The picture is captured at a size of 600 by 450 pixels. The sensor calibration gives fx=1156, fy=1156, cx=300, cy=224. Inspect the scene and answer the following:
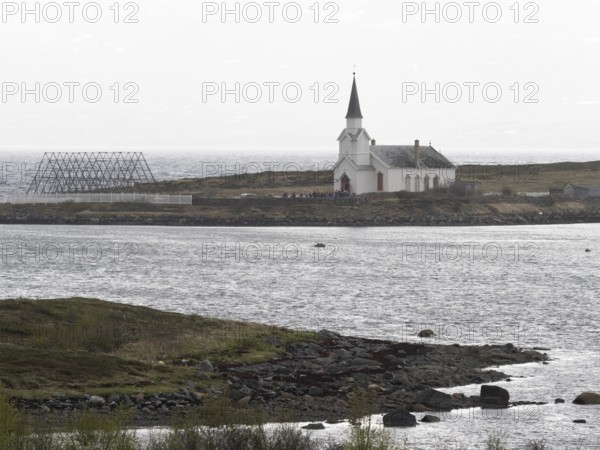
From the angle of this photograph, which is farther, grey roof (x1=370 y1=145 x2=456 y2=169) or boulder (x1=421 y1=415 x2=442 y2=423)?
grey roof (x1=370 y1=145 x2=456 y2=169)

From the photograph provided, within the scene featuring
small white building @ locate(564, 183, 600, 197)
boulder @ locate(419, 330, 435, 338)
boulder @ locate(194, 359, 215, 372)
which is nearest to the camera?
boulder @ locate(194, 359, 215, 372)

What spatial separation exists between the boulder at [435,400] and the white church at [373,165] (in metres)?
83.5

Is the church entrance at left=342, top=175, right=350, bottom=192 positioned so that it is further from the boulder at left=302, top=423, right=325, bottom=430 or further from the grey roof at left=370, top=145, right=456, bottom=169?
the boulder at left=302, top=423, right=325, bottom=430

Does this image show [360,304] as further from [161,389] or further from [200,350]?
[161,389]

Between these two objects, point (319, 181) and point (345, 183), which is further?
point (319, 181)

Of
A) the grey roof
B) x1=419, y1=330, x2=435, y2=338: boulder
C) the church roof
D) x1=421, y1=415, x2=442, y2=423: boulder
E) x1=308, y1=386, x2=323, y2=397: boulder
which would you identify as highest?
the church roof

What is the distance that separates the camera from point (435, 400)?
33.8 meters

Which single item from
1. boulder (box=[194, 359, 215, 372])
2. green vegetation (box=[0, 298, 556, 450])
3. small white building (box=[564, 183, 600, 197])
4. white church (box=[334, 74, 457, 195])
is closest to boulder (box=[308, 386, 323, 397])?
green vegetation (box=[0, 298, 556, 450])

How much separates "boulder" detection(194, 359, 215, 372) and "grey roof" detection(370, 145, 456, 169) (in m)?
83.3

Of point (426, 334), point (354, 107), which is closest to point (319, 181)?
point (354, 107)

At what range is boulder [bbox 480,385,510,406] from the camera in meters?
34.2

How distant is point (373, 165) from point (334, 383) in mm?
85201

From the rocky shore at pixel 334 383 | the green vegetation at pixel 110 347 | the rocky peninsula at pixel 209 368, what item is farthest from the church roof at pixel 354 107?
the rocky shore at pixel 334 383

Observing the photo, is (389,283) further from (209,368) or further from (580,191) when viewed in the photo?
(580,191)
